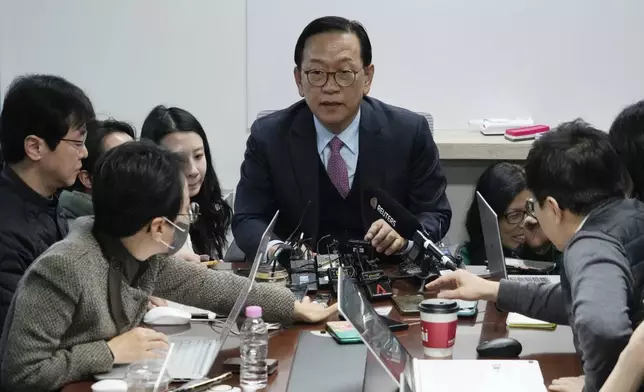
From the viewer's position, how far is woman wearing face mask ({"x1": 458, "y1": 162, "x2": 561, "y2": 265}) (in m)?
3.34

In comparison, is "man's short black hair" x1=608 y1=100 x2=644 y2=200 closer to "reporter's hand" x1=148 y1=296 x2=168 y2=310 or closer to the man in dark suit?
the man in dark suit

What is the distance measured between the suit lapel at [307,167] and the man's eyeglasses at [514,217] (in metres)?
0.86

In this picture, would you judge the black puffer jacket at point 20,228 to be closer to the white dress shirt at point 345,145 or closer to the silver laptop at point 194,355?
the silver laptop at point 194,355

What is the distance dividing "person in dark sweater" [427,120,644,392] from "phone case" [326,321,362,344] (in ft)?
0.86

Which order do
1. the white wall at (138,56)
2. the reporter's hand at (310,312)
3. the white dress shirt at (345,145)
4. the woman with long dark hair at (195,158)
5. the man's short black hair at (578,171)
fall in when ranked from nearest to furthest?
1. the man's short black hair at (578,171)
2. the reporter's hand at (310,312)
3. the white dress shirt at (345,145)
4. the woman with long dark hair at (195,158)
5. the white wall at (138,56)

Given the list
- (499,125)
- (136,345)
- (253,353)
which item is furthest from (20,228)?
(499,125)

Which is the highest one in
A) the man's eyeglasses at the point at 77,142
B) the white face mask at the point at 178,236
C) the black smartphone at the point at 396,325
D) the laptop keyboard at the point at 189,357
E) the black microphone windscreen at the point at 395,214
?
the man's eyeglasses at the point at 77,142

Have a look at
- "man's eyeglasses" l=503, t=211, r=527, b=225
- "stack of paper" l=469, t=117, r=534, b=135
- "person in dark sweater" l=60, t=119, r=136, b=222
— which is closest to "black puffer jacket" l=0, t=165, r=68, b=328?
"person in dark sweater" l=60, t=119, r=136, b=222

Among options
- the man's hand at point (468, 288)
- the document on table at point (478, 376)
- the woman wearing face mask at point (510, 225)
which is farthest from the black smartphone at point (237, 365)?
the woman wearing face mask at point (510, 225)

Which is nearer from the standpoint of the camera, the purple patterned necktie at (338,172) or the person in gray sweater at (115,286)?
the person in gray sweater at (115,286)

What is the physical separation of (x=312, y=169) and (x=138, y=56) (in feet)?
5.74

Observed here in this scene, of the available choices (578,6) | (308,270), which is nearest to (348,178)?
(308,270)

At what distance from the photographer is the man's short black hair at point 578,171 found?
189cm

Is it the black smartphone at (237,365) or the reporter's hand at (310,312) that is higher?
the black smartphone at (237,365)
